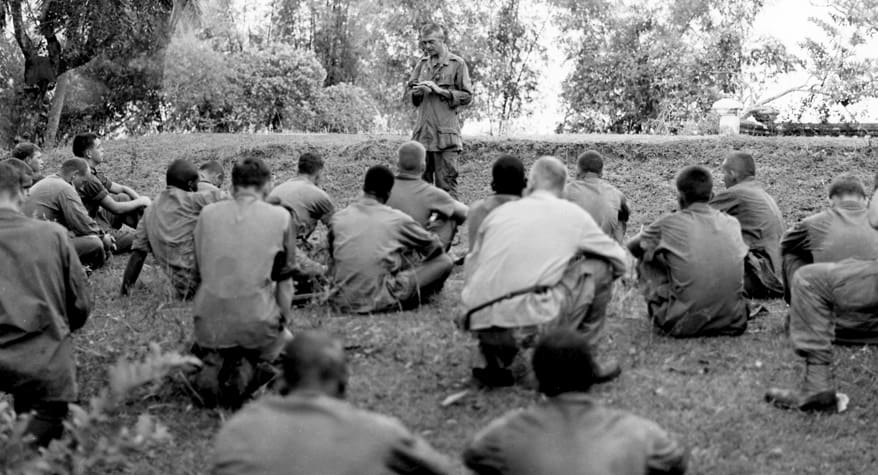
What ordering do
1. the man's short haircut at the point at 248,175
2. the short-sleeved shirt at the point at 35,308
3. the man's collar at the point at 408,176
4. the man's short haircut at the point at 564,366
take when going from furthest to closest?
the man's collar at the point at 408,176
the man's short haircut at the point at 248,175
the short-sleeved shirt at the point at 35,308
the man's short haircut at the point at 564,366

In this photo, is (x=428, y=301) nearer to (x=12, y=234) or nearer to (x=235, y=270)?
(x=235, y=270)

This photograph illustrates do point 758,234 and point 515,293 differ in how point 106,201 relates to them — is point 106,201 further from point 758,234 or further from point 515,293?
point 758,234

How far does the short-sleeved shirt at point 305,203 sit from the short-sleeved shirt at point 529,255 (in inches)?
128

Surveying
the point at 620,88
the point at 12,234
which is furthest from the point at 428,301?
the point at 620,88

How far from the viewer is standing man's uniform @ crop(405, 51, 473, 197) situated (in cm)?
1244

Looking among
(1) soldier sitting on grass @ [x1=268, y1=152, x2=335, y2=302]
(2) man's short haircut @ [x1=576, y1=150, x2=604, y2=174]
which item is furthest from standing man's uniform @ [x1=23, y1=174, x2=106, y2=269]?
(2) man's short haircut @ [x1=576, y1=150, x2=604, y2=174]

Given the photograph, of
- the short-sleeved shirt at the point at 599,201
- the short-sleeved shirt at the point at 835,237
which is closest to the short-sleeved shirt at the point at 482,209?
the short-sleeved shirt at the point at 599,201

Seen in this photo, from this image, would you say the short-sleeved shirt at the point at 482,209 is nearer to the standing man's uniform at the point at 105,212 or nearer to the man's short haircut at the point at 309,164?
the man's short haircut at the point at 309,164

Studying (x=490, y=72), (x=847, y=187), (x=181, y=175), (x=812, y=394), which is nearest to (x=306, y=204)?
(x=181, y=175)

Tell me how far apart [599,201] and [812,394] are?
11.1ft

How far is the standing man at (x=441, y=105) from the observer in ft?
40.8

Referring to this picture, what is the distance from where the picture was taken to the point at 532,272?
20.7 feet

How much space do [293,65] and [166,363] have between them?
917 inches

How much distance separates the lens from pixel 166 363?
388cm
